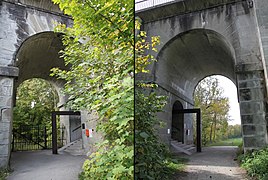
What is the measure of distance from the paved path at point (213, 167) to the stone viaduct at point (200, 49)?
0.28 ft

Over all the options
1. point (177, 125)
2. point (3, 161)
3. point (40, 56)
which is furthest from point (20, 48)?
point (177, 125)

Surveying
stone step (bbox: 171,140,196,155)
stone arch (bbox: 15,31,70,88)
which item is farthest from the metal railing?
stone arch (bbox: 15,31,70,88)

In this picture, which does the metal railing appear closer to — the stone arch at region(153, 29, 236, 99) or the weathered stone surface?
the stone arch at region(153, 29, 236, 99)

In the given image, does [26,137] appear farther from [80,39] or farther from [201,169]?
[201,169]

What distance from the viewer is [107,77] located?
4.33 ft

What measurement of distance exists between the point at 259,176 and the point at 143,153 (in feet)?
1.69

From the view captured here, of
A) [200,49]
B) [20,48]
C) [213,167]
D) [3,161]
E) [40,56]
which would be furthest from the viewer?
[20,48]

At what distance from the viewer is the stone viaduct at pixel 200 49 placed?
2.76ft

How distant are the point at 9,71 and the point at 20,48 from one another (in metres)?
0.31

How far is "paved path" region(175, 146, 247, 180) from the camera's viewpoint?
0.66 m

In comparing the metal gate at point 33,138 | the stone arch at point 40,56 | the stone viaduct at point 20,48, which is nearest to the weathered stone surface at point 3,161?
the stone viaduct at point 20,48

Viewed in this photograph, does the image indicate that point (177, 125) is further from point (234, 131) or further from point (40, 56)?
point (40, 56)

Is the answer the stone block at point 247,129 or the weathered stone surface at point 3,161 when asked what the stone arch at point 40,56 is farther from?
the stone block at point 247,129

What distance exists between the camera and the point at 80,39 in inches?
67.7
